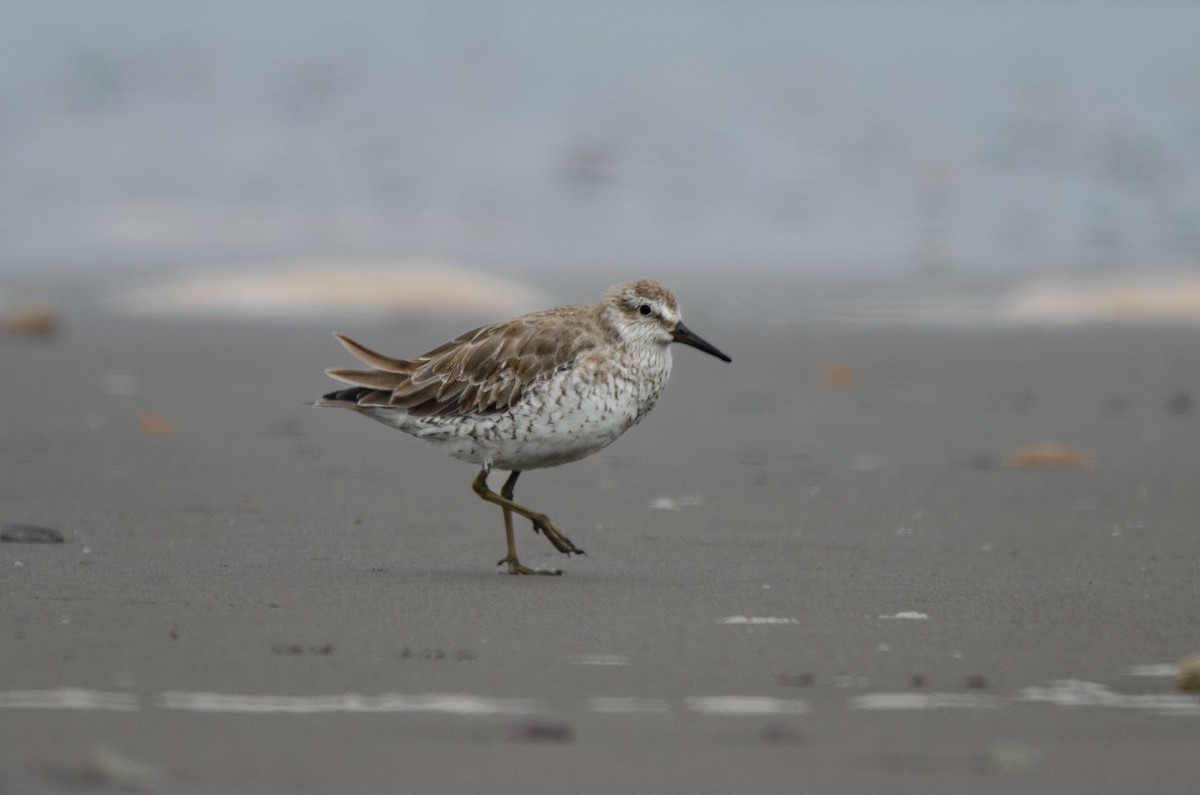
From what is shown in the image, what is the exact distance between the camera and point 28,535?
238 inches

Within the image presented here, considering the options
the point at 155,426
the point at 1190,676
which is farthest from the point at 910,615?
the point at 155,426

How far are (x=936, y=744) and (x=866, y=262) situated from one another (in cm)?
1446

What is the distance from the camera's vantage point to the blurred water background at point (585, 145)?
18281mm

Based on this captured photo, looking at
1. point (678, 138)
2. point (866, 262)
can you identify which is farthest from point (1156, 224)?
point (678, 138)

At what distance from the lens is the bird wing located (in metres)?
6.10

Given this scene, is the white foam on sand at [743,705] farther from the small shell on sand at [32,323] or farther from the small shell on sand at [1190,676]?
the small shell on sand at [32,323]

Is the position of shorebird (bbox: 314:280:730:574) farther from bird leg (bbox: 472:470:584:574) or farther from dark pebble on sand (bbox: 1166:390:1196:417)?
dark pebble on sand (bbox: 1166:390:1196:417)

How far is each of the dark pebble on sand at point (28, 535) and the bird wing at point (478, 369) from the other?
1142 millimetres

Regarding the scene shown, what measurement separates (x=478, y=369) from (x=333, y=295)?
760 cm

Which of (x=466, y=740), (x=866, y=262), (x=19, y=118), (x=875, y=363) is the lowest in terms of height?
(x=466, y=740)

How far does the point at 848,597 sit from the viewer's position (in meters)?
5.31

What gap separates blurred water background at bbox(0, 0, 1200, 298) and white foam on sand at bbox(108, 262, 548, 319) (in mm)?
2137

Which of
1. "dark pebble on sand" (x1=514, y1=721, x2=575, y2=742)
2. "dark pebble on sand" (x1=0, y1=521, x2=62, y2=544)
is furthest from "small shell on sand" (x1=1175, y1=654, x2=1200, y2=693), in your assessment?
"dark pebble on sand" (x1=0, y1=521, x2=62, y2=544)

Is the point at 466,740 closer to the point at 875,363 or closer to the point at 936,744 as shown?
the point at 936,744
